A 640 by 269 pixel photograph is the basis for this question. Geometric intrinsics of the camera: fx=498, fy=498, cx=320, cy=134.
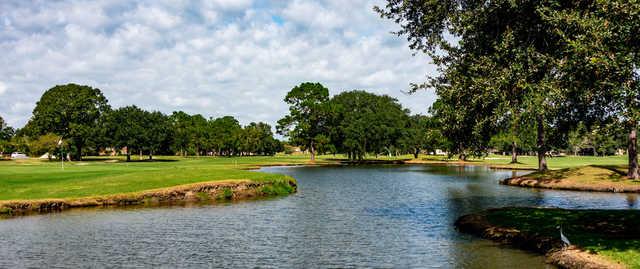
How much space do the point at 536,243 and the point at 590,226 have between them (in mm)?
3802

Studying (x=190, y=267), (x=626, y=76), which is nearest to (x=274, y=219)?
(x=190, y=267)

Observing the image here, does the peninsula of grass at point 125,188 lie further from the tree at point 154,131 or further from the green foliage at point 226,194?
the tree at point 154,131

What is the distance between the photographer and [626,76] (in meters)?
16.6

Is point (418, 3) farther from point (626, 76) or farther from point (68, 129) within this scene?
point (68, 129)

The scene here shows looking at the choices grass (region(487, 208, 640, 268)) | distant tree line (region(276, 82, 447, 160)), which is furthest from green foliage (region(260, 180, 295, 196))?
distant tree line (region(276, 82, 447, 160))

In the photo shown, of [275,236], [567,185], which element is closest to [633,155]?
[567,185]

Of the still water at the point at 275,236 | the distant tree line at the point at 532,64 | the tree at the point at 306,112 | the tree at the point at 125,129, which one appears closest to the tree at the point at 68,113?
the tree at the point at 125,129

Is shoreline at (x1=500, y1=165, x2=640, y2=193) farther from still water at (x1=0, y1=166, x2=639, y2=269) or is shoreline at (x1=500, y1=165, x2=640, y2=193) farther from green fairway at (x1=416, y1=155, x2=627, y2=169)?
green fairway at (x1=416, y1=155, x2=627, y2=169)

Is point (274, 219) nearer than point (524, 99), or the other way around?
point (524, 99)

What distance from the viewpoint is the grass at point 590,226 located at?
1936cm

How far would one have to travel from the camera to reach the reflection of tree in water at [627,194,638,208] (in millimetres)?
38344

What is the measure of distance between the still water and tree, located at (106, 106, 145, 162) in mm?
101422

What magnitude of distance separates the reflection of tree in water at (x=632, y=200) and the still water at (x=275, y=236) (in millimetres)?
73

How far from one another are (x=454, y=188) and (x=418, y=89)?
104 ft
